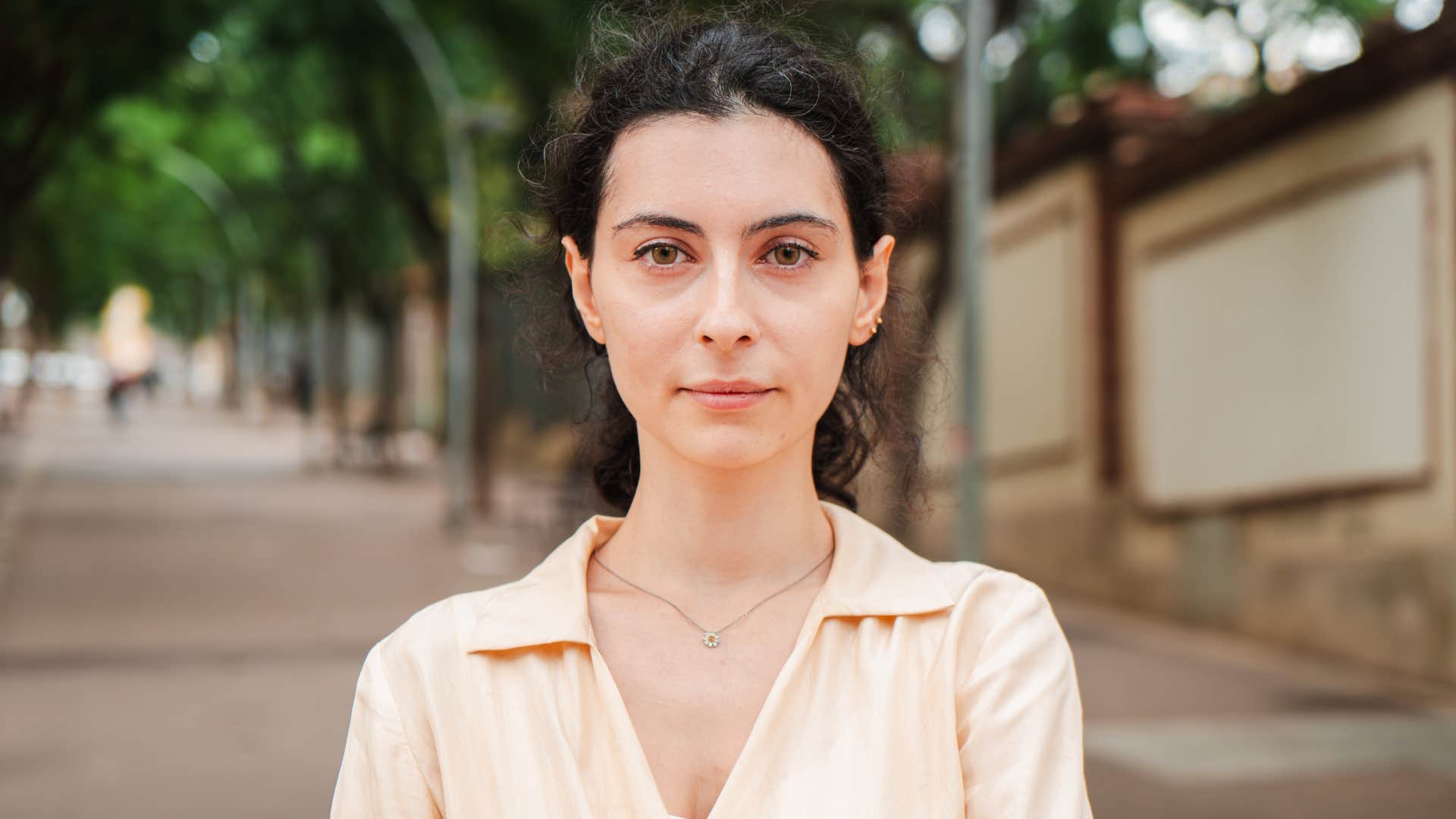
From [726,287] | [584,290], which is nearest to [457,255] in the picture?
[584,290]

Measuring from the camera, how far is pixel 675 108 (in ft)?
5.36

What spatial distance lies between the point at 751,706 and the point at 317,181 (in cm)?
2866

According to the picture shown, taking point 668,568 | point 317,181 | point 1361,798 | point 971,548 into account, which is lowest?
point 1361,798

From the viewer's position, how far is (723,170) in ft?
5.23

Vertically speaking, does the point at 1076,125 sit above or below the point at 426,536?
above

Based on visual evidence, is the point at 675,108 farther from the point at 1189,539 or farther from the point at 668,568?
the point at 1189,539

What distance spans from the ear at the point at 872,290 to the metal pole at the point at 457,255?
646 inches

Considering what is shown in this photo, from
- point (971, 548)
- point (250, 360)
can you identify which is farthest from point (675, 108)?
point (250, 360)

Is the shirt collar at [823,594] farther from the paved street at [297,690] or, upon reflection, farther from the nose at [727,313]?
the paved street at [297,690]

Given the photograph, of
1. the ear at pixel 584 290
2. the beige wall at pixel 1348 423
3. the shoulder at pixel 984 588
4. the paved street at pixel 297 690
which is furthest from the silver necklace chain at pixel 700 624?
the beige wall at pixel 1348 423

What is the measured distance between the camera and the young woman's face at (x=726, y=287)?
1581 millimetres

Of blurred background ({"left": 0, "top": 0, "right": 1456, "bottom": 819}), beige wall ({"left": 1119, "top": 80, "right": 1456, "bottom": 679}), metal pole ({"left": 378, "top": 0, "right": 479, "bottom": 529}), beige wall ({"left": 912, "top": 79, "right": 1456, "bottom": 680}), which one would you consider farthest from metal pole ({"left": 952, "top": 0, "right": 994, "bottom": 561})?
metal pole ({"left": 378, "top": 0, "right": 479, "bottom": 529})

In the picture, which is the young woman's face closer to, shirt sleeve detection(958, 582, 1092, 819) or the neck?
the neck

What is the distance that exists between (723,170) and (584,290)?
26cm
